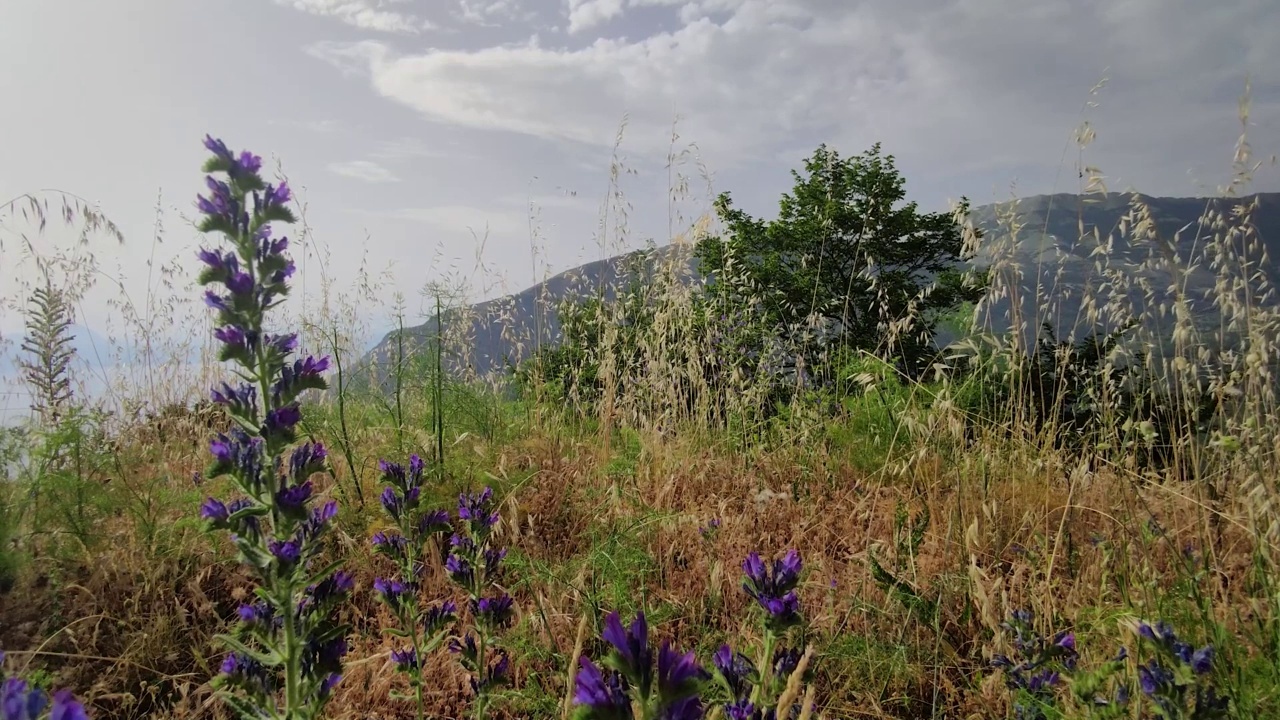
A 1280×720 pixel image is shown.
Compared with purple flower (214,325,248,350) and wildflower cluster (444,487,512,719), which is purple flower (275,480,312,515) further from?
wildflower cluster (444,487,512,719)

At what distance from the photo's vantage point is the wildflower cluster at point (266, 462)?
1.35m

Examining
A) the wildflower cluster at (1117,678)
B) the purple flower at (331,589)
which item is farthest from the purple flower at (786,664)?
the purple flower at (331,589)

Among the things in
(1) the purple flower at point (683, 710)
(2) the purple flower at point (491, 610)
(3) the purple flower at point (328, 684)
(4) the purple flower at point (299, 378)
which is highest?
(4) the purple flower at point (299, 378)

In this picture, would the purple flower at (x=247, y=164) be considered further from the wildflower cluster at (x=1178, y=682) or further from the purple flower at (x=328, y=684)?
the wildflower cluster at (x=1178, y=682)

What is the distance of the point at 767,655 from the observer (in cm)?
117

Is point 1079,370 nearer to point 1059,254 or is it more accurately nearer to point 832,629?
point 1059,254

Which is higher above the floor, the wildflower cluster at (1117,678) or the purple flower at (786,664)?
the purple flower at (786,664)

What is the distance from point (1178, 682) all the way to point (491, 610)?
1431mm

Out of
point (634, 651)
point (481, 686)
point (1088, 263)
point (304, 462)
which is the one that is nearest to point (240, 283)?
point (304, 462)

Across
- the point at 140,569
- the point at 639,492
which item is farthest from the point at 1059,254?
the point at 140,569

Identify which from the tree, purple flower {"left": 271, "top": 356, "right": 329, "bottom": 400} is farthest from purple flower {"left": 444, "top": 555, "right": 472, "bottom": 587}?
the tree

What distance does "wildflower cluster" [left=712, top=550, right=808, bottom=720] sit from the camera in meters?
1.19

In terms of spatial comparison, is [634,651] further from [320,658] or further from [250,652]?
[320,658]

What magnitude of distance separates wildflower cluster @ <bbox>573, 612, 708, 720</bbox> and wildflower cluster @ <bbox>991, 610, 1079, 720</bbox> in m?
1.24
